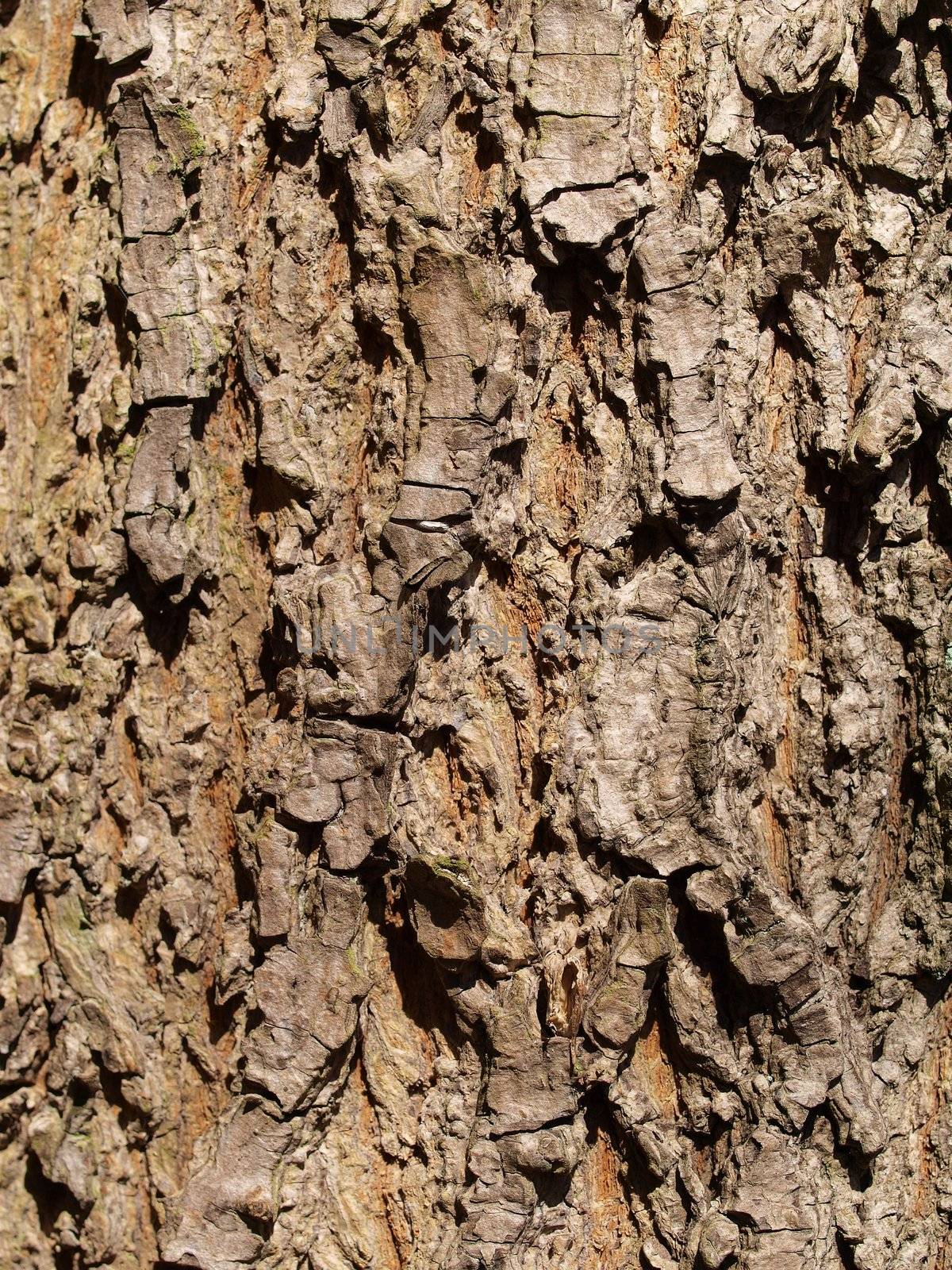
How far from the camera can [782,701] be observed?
144 cm

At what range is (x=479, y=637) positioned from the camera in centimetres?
139

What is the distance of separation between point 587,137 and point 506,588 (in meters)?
0.55

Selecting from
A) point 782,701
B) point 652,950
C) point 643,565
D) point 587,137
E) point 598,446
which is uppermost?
point 587,137

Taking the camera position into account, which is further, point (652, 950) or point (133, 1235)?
point (133, 1235)

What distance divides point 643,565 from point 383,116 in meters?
0.63

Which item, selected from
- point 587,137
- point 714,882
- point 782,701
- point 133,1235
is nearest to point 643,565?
point 782,701

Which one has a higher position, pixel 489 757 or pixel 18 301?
pixel 18 301

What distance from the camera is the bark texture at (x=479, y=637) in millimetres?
1328

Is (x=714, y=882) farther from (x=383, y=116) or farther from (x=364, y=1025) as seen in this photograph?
(x=383, y=116)

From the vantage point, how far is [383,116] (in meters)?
1.33

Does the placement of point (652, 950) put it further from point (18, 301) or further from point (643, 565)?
point (18, 301)

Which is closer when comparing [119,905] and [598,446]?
[598,446]

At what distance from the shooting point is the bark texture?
1328 millimetres

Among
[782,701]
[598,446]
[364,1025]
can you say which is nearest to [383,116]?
[598,446]
